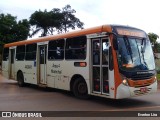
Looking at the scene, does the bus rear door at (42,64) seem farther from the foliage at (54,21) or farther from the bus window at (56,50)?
the foliage at (54,21)

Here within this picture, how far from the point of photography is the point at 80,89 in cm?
1302

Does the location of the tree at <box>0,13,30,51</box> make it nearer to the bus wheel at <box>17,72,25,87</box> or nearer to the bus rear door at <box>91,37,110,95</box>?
the bus wheel at <box>17,72,25,87</box>

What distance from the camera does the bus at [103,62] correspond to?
10797 mm

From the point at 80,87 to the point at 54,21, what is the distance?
148 feet

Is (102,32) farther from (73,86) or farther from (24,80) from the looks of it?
(24,80)

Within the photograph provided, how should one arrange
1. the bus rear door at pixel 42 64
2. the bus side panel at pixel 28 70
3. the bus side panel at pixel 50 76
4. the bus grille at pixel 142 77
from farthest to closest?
the bus side panel at pixel 28 70 → the bus rear door at pixel 42 64 → the bus side panel at pixel 50 76 → the bus grille at pixel 142 77

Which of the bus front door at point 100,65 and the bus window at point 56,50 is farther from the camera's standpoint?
the bus window at point 56,50

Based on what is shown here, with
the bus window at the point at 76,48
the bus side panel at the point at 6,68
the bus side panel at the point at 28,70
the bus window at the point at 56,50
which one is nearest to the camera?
the bus window at the point at 76,48

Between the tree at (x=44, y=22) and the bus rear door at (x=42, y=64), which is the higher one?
the tree at (x=44, y=22)

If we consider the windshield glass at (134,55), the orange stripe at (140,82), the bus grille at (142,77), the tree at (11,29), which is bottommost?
the orange stripe at (140,82)

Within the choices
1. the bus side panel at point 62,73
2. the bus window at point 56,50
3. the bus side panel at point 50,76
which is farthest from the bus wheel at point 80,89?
the bus side panel at point 50,76

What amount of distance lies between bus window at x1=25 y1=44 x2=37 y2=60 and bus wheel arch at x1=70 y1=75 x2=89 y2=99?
4.53 meters

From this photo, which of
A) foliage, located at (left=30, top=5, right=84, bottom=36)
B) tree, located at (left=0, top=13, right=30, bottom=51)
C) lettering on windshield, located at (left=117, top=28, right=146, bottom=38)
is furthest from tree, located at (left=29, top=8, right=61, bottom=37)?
lettering on windshield, located at (left=117, top=28, right=146, bottom=38)

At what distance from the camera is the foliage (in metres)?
56.5
